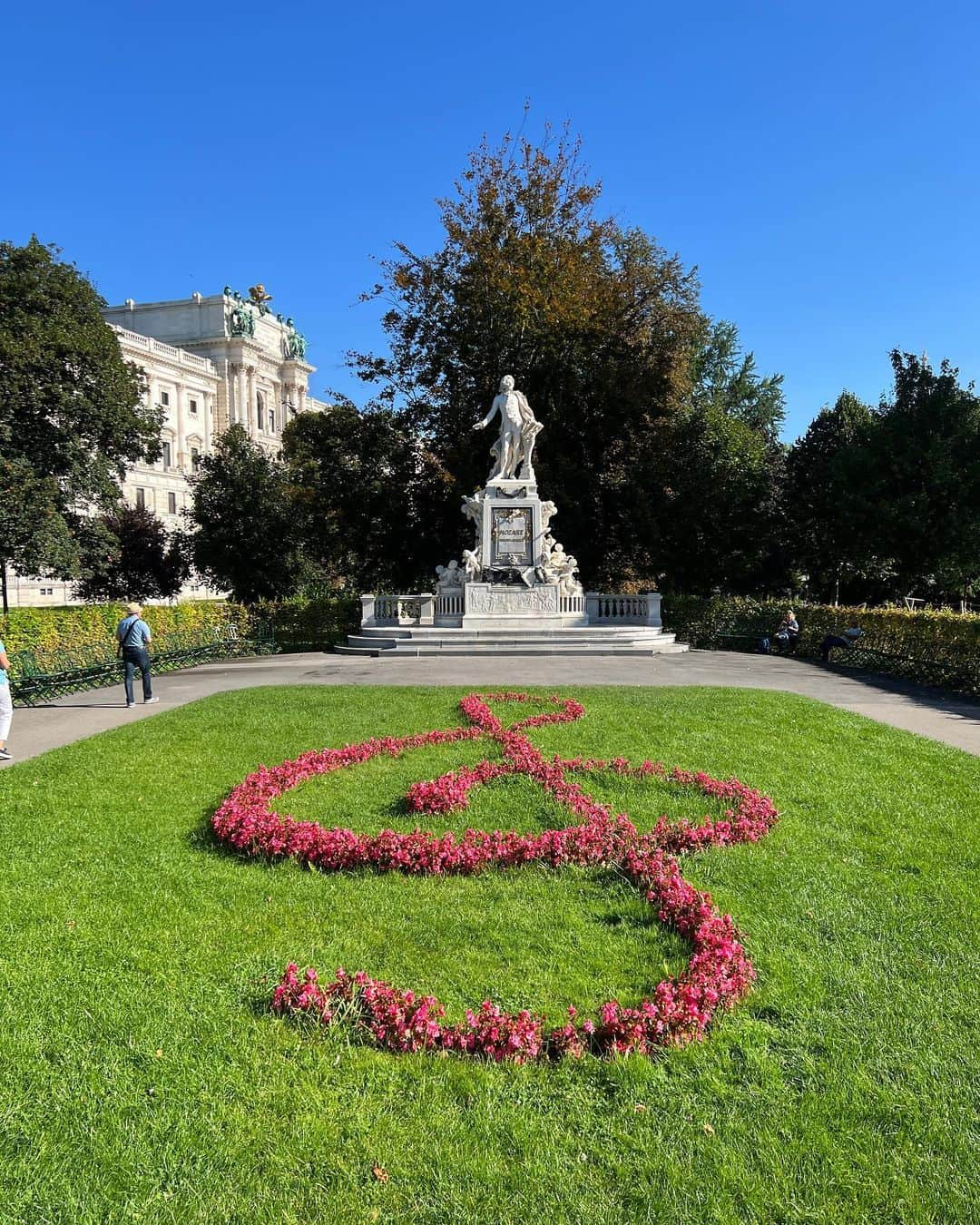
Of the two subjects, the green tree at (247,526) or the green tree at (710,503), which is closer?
the green tree at (710,503)

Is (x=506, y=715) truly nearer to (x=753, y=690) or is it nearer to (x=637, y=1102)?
(x=753, y=690)

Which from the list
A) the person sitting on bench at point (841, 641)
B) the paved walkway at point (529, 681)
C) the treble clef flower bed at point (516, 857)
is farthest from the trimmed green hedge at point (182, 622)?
the person sitting on bench at point (841, 641)

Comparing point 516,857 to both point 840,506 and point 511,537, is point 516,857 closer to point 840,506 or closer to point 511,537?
point 511,537

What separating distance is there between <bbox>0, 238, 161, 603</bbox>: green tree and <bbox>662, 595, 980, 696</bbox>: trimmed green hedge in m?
19.8

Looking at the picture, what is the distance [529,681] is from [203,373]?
6898cm

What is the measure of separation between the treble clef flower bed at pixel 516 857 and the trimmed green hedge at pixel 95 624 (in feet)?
31.1

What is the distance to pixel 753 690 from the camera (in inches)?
503

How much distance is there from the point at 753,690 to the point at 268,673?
9723mm

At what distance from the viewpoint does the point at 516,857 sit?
5.53 meters

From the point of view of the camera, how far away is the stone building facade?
2621 inches

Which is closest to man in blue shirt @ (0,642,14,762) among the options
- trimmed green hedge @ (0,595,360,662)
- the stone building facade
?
trimmed green hedge @ (0,595,360,662)

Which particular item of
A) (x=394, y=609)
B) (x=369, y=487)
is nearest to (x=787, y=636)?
(x=394, y=609)

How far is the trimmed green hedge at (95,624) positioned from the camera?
16.3 meters

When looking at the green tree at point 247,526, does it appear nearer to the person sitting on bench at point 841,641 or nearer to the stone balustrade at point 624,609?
the stone balustrade at point 624,609
